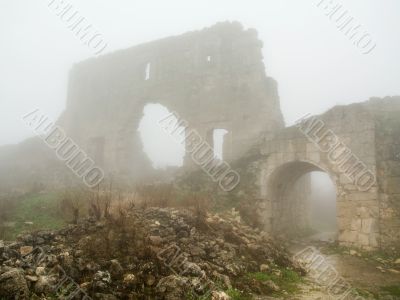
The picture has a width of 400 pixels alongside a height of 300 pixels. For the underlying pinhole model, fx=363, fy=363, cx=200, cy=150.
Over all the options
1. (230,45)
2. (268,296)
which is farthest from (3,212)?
(230,45)

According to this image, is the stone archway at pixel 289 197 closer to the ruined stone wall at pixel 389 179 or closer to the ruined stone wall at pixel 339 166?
the ruined stone wall at pixel 339 166

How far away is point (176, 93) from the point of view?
1777cm

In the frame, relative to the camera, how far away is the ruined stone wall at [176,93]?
1574 cm

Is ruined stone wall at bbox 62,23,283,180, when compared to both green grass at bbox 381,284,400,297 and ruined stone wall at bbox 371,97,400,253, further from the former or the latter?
green grass at bbox 381,284,400,297

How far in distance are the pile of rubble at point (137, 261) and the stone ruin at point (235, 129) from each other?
4.05 metres

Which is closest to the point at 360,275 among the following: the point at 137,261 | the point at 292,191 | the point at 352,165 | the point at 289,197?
the point at 352,165

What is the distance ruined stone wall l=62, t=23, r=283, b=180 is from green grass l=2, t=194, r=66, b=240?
22.6 ft

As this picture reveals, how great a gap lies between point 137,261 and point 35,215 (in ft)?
15.0

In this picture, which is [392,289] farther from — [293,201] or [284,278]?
[293,201]

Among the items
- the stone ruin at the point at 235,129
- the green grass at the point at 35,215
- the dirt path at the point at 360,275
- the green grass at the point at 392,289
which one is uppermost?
the stone ruin at the point at 235,129

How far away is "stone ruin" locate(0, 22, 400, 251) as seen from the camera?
405 inches

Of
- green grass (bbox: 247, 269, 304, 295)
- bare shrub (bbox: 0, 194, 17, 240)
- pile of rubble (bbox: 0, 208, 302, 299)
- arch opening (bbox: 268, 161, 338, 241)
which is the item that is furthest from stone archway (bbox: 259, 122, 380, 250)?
bare shrub (bbox: 0, 194, 17, 240)

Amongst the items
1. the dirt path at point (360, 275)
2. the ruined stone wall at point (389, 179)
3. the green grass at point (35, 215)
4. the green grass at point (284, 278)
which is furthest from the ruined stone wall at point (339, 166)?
the green grass at point (35, 215)

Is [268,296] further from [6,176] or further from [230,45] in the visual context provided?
[6,176]
